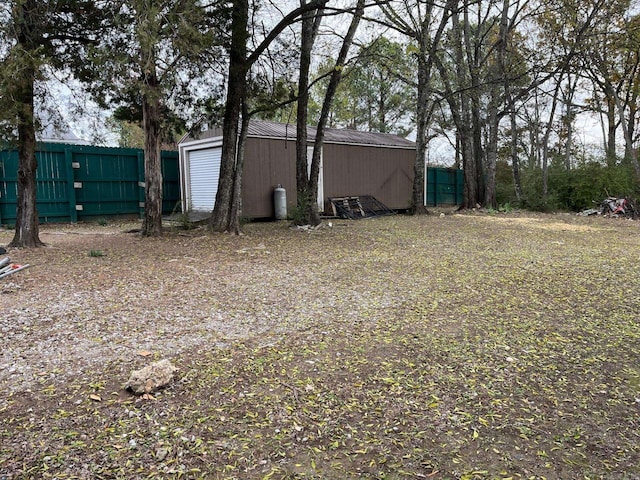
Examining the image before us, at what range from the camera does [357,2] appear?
7828mm

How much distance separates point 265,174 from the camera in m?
11.2

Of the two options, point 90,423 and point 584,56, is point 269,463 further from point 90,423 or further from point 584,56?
point 584,56

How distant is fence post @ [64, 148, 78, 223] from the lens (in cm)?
1000

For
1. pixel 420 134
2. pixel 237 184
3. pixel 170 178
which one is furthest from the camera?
pixel 170 178

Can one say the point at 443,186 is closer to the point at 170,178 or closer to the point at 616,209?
the point at 616,209

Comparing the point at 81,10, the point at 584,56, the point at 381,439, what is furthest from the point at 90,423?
the point at 584,56

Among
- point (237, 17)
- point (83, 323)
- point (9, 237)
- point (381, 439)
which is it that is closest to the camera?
point (381, 439)

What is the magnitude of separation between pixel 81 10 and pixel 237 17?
225 centimetres

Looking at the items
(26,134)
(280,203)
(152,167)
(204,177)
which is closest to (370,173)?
(280,203)

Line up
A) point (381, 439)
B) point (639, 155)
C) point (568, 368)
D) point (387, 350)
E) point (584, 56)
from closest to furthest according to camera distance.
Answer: point (381, 439)
point (568, 368)
point (387, 350)
point (584, 56)
point (639, 155)

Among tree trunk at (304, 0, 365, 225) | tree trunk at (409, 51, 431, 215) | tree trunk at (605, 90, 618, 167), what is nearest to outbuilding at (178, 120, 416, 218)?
tree trunk at (304, 0, 365, 225)

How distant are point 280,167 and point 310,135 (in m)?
1.60

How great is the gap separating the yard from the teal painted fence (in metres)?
12.6

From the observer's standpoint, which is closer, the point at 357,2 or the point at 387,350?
the point at 387,350
